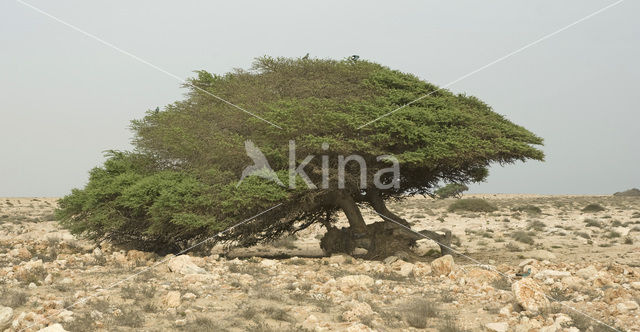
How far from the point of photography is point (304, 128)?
16359mm

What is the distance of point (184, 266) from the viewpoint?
45.9ft

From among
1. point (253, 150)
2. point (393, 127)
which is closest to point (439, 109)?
point (393, 127)

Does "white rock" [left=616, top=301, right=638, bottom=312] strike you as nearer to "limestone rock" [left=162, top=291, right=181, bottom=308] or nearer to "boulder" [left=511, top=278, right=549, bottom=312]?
"boulder" [left=511, top=278, right=549, bottom=312]

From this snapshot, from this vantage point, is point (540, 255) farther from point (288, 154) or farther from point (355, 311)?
point (355, 311)

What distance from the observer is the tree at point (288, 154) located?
16375 mm

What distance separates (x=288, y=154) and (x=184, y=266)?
433 cm

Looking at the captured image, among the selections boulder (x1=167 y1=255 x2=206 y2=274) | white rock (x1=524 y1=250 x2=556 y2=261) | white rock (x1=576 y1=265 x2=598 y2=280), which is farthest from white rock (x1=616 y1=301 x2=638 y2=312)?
white rock (x1=524 y1=250 x2=556 y2=261)

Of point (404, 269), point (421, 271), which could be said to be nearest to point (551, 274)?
point (421, 271)

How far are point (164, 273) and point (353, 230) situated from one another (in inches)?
271

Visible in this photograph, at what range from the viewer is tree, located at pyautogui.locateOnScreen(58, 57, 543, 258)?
1638cm

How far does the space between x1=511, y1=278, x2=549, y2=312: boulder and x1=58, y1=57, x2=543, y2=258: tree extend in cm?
637

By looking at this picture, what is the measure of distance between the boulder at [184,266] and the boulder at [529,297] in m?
7.02

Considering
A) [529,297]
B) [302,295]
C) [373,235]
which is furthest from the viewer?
[373,235]

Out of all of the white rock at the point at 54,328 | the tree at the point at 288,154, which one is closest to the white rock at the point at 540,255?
the tree at the point at 288,154
